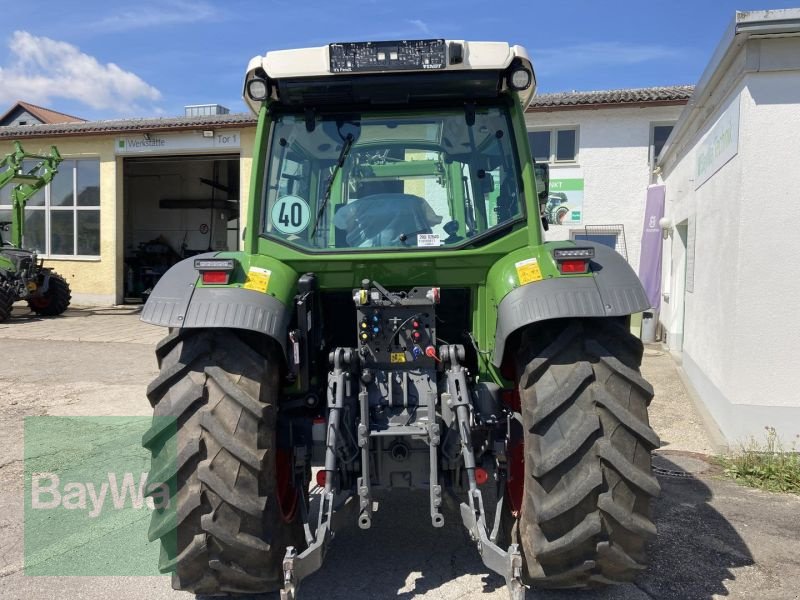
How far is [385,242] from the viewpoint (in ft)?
→ 10.9

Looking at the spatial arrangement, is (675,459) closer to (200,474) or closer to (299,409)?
(299,409)

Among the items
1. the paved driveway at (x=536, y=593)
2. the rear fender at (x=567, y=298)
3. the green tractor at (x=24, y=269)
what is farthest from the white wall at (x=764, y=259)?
the green tractor at (x=24, y=269)

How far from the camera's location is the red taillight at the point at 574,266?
2905mm

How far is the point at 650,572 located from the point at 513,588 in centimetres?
128

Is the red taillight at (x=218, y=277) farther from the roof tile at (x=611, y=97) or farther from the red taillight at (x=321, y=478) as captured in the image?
the roof tile at (x=611, y=97)

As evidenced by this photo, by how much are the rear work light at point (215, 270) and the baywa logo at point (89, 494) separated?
194cm

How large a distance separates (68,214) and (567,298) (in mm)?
18620

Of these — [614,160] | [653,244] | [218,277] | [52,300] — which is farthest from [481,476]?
[52,300]

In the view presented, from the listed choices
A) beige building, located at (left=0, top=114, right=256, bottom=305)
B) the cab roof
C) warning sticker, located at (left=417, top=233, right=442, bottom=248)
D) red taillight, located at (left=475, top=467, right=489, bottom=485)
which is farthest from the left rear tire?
red taillight, located at (left=475, top=467, right=489, bottom=485)

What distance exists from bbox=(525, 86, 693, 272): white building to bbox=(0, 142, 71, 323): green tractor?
1123 cm

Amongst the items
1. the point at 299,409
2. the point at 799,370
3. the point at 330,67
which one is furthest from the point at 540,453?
the point at 799,370

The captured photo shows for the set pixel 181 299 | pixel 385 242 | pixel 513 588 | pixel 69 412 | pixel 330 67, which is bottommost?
pixel 69 412

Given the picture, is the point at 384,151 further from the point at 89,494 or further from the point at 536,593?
the point at 89,494

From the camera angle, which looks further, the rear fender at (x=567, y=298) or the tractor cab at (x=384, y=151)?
the tractor cab at (x=384, y=151)
